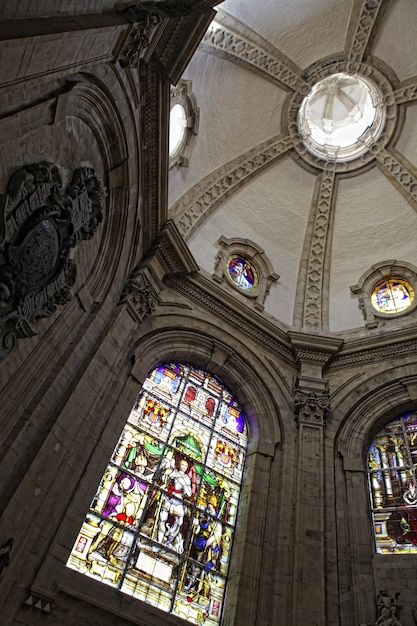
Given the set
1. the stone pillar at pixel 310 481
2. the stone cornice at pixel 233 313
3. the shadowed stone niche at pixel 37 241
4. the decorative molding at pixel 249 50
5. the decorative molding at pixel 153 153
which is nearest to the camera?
the shadowed stone niche at pixel 37 241

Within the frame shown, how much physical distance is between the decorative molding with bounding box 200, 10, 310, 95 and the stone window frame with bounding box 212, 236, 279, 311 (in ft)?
15.8

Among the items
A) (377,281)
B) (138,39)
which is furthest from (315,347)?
(138,39)

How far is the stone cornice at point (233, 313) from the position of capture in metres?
11.6

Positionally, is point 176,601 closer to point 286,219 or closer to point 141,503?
point 141,503

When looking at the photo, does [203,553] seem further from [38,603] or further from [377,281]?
[377,281]

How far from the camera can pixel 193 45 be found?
9.03m

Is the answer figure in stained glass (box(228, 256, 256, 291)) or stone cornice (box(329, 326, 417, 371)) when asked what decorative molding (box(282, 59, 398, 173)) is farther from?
stone cornice (box(329, 326, 417, 371))

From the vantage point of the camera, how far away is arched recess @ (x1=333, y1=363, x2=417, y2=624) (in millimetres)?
8156

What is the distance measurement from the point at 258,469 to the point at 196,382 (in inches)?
91.3

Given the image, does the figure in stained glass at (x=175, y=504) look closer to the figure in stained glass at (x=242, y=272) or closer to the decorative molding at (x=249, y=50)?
the figure in stained glass at (x=242, y=272)

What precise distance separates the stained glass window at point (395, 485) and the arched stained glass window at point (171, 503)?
2767 millimetres

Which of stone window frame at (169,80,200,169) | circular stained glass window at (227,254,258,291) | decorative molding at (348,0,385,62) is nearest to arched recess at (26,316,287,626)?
circular stained glass window at (227,254,258,291)

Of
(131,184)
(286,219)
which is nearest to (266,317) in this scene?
(286,219)

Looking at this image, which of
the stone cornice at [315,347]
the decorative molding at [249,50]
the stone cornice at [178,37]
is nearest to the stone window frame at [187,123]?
the decorative molding at [249,50]
